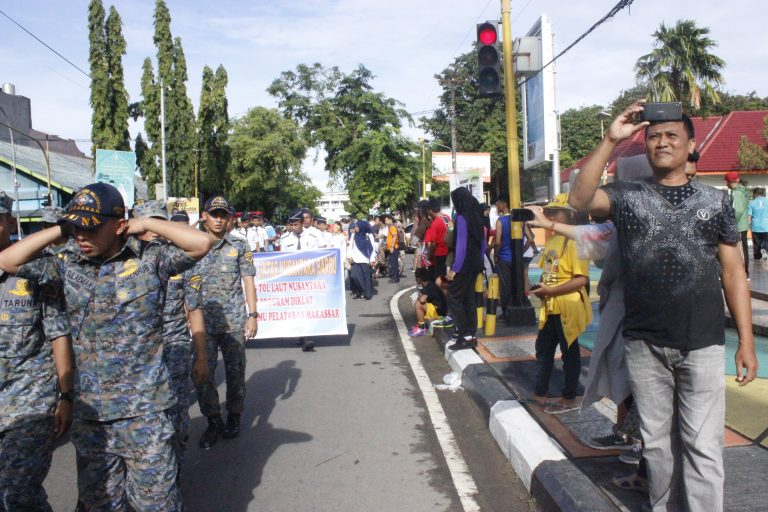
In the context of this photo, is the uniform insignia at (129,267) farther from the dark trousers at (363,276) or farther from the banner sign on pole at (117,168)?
the banner sign on pole at (117,168)

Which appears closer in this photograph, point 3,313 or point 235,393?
point 3,313

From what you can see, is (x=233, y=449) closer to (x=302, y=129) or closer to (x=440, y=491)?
(x=440, y=491)

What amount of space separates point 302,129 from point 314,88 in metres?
3.62

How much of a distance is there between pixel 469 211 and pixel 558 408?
3.04 meters

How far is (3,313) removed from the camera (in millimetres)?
3275

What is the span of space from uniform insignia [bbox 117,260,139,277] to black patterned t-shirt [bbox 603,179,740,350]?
7.08ft

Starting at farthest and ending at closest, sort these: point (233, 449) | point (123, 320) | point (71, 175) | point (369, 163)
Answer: point (71, 175) → point (369, 163) → point (233, 449) → point (123, 320)

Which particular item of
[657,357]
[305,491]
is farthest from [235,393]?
[657,357]

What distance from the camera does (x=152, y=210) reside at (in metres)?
4.43

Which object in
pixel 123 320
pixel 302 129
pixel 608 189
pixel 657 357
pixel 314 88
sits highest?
pixel 314 88

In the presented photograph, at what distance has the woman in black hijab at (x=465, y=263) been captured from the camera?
7.78 m

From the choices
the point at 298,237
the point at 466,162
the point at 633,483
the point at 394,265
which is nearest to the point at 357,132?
the point at 466,162

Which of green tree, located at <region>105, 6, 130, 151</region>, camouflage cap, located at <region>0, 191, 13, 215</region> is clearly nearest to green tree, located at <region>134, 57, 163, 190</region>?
green tree, located at <region>105, 6, 130, 151</region>

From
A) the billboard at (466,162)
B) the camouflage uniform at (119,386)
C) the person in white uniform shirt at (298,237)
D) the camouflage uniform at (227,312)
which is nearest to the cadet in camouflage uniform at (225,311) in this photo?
the camouflage uniform at (227,312)
